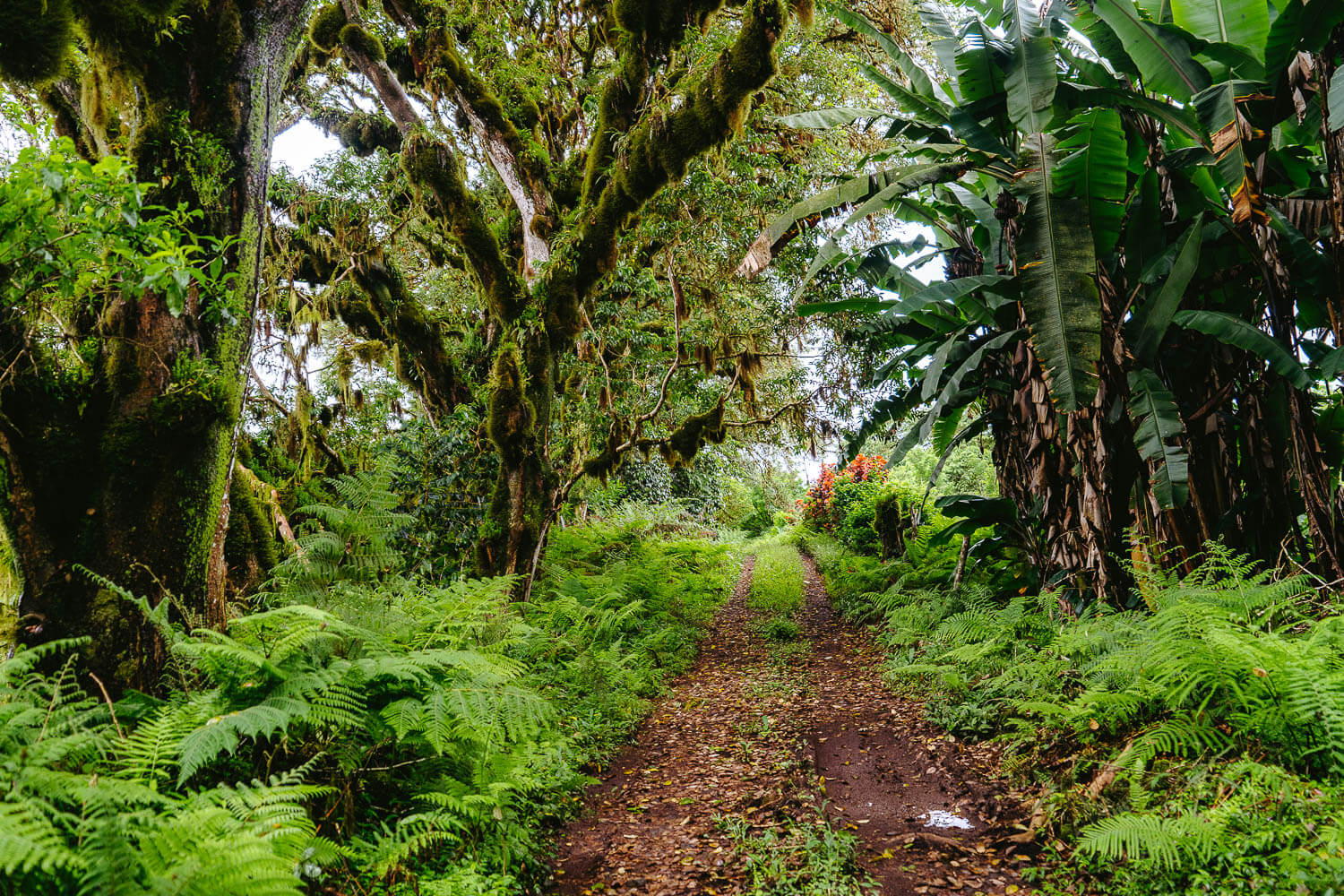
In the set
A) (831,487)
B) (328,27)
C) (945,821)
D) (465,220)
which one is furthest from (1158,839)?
(831,487)

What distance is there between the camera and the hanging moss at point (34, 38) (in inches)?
136

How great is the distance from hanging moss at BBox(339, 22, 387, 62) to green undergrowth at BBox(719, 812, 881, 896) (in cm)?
915

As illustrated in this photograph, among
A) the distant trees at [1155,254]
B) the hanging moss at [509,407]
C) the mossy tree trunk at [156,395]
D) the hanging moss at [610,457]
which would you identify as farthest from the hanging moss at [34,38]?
the hanging moss at [610,457]

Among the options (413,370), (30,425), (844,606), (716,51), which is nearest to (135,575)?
(30,425)

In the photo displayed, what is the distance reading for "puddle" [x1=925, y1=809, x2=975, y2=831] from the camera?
342cm

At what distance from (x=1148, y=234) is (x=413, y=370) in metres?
8.62

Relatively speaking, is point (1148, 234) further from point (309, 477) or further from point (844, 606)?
point (309, 477)

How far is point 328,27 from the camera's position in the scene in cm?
798

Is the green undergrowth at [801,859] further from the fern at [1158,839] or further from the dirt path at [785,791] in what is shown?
the fern at [1158,839]

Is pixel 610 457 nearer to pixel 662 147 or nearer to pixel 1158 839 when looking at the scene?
pixel 662 147

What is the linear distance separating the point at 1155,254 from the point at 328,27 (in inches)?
361

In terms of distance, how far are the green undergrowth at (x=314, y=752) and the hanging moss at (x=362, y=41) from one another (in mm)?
6167

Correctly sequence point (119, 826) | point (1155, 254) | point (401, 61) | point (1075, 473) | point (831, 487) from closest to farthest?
point (119, 826)
point (1155, 254)
point (1075, 473)
point (401, 61)
point (831, 487)

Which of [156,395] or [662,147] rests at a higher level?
[662,147]
